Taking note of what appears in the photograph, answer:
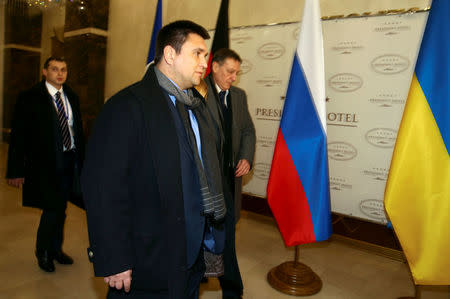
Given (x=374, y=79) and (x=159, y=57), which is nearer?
(x=159, y=57)

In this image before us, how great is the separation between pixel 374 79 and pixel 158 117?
243cm

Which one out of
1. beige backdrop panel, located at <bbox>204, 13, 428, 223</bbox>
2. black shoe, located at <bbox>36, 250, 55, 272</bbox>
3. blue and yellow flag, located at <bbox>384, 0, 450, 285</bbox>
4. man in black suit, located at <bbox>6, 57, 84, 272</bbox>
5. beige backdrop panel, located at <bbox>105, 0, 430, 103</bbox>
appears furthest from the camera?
beige backdrop panel, located at <bbox>105, 0, 430, 103</bbox>

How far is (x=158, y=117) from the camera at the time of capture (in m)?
1.20

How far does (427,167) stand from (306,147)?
0.74 meters

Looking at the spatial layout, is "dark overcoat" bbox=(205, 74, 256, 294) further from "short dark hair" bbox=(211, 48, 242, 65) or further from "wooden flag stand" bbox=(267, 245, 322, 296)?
"wooden flag stand" bbox=(267, 245, 322, 296)

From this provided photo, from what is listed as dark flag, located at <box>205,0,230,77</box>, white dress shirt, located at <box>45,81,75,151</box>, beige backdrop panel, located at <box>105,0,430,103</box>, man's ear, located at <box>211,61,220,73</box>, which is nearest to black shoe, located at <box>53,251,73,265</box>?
white dress shirt, located at <box>45,81,75,151</box>

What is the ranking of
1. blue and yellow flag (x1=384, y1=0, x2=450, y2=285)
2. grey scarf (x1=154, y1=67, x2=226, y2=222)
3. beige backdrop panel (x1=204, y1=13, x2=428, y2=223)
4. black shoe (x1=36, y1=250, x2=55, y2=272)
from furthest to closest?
beige backdrop panel (x1=204, y1=13, x2=428, y2=223) < black shoe (x1=36, y1=250, x2=55, y2=272) < blue and yellow flag (x1=384, y1=0, x2=450, y2=285) < grey scarf (x1=154, y1=67, x2=226, y2=222)

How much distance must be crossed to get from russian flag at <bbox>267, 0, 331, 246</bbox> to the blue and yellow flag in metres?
0.46

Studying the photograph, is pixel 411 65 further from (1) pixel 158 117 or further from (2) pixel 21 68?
(2) pixel 21 68

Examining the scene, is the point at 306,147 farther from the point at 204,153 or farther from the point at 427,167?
the point at 204,153

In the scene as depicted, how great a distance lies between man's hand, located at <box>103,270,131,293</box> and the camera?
1156mm

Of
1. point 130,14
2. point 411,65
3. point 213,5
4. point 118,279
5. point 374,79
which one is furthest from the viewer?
point 130,14

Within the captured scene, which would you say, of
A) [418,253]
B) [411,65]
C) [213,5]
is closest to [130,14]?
[213,5]

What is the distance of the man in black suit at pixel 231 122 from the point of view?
226cm
